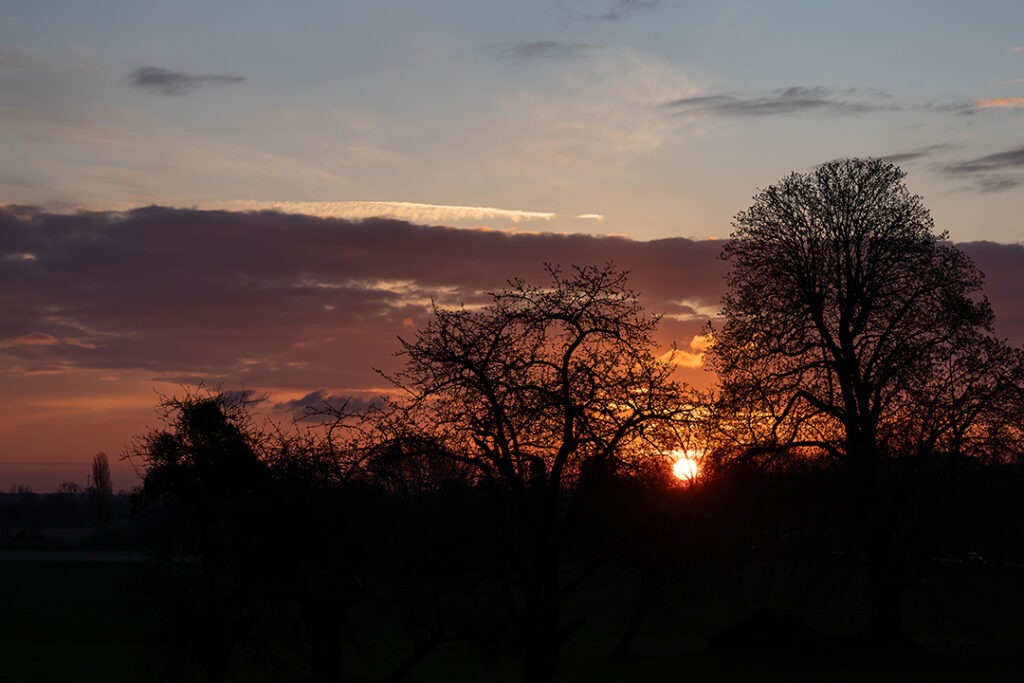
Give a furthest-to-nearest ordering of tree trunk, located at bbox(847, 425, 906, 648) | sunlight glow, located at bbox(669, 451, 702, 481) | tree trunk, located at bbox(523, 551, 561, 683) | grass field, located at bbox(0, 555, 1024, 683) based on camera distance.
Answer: tree trunk, located at bbox(847, 425, 906, 648) → grass field, located at bbox(0, 555, 1024, 683) → sunlight glow, located at bbox(669, 451, 702, 481) → tree trunk, located at bbox(523, 551, 561, 683)

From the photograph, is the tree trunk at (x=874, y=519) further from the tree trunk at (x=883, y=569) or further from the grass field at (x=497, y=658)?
the grass field at (x=497, y=658)

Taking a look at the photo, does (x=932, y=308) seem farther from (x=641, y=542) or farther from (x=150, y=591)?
(x=150, y=591)

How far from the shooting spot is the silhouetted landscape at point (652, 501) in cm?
2212

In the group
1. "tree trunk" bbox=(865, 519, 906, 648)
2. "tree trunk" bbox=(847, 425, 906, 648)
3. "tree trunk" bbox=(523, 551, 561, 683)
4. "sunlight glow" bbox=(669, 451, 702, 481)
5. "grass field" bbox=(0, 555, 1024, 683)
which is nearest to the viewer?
"tree trunk" bbox=(523, 551, 561, 683)

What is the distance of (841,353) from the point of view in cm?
3466

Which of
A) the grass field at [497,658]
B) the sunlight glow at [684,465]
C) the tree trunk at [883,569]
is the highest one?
the sunlight glow at [684,465]

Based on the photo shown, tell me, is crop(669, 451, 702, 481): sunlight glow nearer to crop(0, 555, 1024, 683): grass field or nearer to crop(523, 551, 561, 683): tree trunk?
crop(523, 551, 561, 683): tree trunk

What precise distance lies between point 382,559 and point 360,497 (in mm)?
1435

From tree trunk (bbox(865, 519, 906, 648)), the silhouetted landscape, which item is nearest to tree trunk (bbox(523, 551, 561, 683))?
the silhouetted landscape

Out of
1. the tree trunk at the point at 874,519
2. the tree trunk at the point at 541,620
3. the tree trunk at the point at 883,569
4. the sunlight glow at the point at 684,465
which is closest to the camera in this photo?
the tree trunk at the point at 541,620

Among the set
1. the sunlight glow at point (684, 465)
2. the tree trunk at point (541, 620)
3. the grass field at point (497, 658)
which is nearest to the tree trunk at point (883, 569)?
the grass field at point (497, 658)

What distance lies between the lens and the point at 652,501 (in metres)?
23.1

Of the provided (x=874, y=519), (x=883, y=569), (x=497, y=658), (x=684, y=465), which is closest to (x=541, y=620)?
(x=497, y=658)

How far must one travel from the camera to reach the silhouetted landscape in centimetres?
2212
